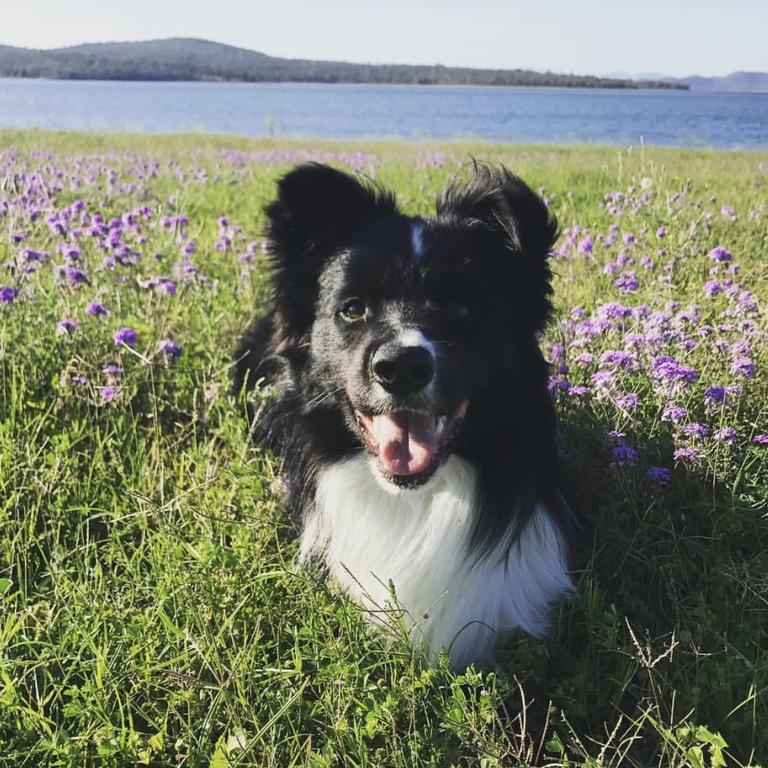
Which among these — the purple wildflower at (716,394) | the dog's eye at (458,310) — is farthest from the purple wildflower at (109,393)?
the purple wildflower at (716,394)

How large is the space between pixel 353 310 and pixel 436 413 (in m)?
0.51

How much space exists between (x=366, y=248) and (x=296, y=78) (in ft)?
648

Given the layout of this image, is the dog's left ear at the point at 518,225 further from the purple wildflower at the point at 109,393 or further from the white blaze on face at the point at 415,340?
the purple wildflower at the point at 109,393

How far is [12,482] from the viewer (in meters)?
2.96

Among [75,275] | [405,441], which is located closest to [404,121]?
[75,275]

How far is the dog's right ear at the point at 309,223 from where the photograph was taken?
8.82ft

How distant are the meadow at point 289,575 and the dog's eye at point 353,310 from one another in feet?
2.71

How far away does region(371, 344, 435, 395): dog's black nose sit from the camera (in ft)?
7.06

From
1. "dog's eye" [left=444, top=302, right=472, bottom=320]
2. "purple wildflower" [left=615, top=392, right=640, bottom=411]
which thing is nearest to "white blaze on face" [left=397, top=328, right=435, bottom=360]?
"dog's eye" [left=444, top=302, right=472, bottom=320]

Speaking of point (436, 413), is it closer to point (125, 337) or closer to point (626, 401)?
point (626, 401)

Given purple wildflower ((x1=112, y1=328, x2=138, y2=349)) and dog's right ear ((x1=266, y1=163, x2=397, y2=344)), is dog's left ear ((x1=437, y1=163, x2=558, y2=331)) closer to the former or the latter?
dog's right ear ((x1=266, y1=163, x2=397, y2=344))

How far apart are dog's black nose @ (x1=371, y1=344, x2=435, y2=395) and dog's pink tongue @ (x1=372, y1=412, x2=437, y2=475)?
0.19 metres

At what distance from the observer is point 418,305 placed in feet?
7.95

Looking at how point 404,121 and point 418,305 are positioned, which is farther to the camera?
point 404,121
